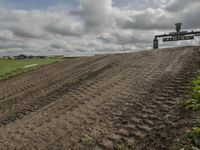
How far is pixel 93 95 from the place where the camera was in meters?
10.7

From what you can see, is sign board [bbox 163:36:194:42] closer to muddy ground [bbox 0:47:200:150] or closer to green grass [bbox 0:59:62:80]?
muddy ground [bbox 0:47:200:150]

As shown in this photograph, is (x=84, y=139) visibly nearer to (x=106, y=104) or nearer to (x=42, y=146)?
(x=42, y=146)

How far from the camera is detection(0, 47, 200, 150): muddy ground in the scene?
6746 millimetres

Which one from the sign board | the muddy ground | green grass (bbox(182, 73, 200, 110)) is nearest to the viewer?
the muddy ground

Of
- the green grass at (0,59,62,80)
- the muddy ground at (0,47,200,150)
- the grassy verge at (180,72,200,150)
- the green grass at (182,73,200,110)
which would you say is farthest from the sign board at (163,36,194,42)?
the grassy verge at (180,72,200,150)

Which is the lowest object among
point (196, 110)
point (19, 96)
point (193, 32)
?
point (19, 96)

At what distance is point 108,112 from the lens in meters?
8.62

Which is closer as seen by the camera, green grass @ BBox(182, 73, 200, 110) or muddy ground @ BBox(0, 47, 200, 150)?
muddy ground @ BBox(0, 47, 200, 150)

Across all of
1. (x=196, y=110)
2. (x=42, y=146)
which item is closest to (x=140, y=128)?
(x=196, y=110)

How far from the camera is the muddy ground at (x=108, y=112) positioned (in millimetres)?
6746

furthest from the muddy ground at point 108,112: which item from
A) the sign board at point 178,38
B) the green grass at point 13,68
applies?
the green grass at point 13,68

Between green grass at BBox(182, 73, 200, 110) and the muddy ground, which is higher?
green grass at BBox(182, 73, 200, 110)

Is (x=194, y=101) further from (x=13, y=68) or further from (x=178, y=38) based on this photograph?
(x=13, y=68)

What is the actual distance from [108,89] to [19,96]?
532 cm
